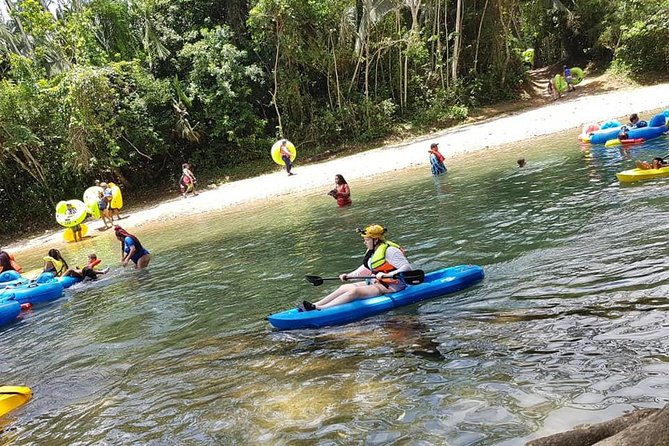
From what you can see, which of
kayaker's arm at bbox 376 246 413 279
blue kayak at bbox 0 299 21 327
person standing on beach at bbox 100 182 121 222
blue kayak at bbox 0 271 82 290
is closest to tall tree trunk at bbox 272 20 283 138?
person standing on beach at bbox 100 182 121 222

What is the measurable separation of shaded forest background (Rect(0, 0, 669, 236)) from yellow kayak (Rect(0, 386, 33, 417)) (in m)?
15.8

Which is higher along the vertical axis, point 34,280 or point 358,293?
point 34,280

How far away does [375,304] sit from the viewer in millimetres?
6480

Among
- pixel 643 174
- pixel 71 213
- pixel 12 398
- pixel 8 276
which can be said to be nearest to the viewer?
pixel 12 398

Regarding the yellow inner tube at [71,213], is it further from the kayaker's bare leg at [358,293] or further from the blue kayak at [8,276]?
the kayaker's bare leg at [358,293]

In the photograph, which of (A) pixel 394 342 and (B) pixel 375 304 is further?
(B) pixel 375 304

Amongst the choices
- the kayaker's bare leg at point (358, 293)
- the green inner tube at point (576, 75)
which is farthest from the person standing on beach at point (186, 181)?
the green inner tube at point (576, 75)

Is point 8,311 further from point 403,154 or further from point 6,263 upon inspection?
point 403,154

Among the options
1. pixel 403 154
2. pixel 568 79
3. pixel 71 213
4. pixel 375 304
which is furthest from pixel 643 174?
pixel 71 213

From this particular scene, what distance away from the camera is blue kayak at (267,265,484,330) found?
6418mm

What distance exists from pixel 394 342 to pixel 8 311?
7261 millimetres

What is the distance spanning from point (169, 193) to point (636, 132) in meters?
17.3

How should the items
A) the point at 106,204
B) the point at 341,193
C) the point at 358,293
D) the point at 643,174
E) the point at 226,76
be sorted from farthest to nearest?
A: 1. the point at 226,76
2. the point at 106,204
3. the point at 341,193
4. the point at 643,174
5. the point at 358,293

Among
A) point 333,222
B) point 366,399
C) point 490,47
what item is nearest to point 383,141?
point 490,47
